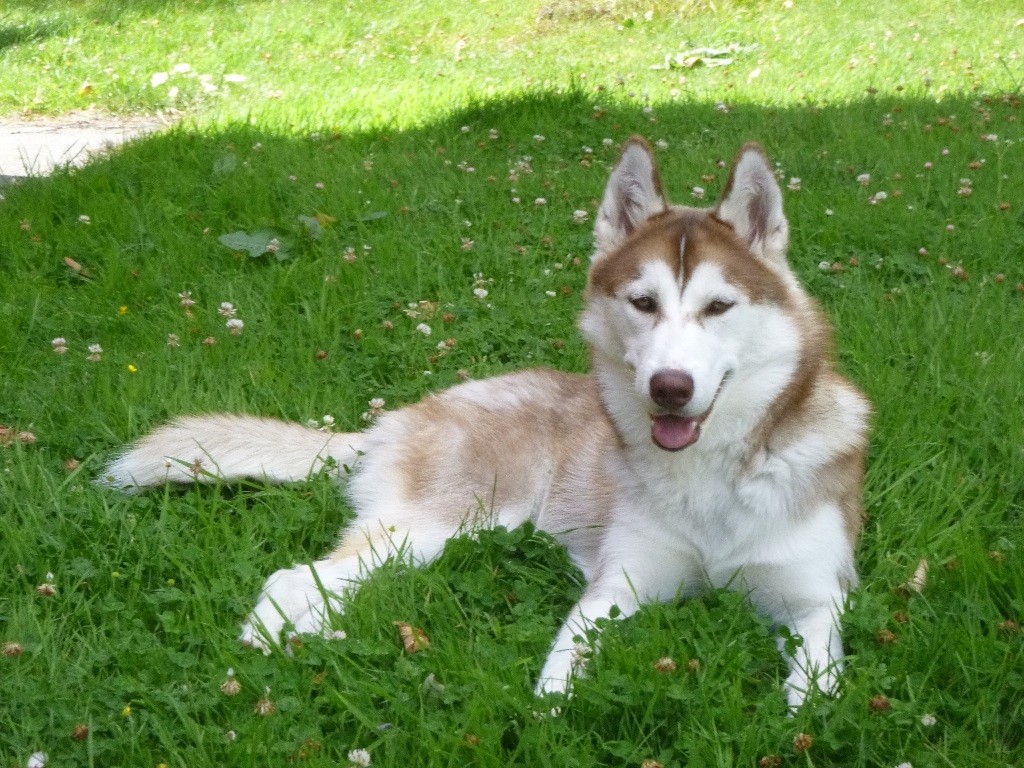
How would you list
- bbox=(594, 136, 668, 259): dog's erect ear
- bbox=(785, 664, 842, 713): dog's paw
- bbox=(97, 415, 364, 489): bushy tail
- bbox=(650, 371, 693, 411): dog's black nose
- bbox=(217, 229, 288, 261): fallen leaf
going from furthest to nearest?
bbox=(217, 229, 288, 261): fallen leaf
bbox=(97, 415, 364, 489): bushy tail
bbox=(594, 136, 668, 259): dog's erect ear
bbox=(650, 371, 693, 411): dog's black nose
bbox=(785, 664, 842, 713): dog's paw

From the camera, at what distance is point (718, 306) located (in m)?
2.75

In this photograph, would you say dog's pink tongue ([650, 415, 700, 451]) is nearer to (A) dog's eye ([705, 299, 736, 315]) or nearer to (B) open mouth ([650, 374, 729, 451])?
(B) open mouth ([650, 374, 729, 451])

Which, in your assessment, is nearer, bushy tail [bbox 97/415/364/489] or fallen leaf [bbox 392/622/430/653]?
fallen leaf [bbox 392/622/430/653]

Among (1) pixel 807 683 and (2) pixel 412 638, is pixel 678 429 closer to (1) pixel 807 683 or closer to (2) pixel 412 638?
(1) pixel 807 683

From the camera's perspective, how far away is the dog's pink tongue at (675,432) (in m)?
2.71

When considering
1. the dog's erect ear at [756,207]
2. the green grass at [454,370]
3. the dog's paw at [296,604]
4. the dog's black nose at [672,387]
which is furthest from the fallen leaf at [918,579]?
the dog's paw at [296,604]

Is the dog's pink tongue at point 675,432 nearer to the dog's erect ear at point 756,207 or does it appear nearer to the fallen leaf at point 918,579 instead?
the dog's erect ear at point 756,207

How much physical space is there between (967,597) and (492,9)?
10534 mm

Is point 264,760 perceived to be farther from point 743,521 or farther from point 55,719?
point 743,521

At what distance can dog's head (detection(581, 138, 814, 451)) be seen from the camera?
2.64 metres

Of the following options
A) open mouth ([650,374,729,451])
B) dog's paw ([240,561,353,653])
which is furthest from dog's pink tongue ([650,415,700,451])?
dog's paw ([240,561,353,653])

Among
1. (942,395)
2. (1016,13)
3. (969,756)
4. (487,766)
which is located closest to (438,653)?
(487,766)

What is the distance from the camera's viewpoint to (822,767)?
217 centimetres

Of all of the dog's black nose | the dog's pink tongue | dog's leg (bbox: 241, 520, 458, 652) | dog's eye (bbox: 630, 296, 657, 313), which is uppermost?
dog's eye (bbox: 630, 296, 657, 313)
